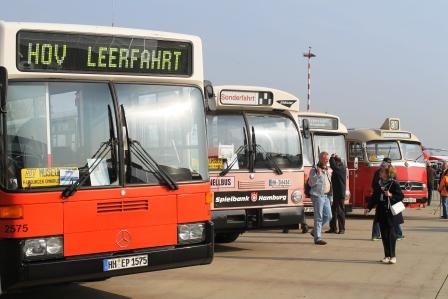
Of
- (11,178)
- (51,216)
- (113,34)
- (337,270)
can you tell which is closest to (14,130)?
(11,178)

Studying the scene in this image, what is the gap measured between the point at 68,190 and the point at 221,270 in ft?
12.9

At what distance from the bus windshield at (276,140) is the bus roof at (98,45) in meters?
3.90

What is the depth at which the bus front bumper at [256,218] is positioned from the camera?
10.3 m

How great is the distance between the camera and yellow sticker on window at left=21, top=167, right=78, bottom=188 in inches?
230

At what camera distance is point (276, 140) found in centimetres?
1122

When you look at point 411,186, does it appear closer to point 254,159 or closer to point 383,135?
point 383,135

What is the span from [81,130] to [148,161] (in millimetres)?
768

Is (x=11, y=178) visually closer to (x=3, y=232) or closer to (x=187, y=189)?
(x=3, y=232)

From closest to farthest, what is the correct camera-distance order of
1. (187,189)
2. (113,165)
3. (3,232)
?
(3,232) → (113,165) → (187,189)

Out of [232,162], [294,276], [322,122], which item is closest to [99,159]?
[294,276]

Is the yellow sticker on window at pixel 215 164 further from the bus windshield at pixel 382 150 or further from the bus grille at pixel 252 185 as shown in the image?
the bus windshield at pixel 382 150

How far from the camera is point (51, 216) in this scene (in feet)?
19.4

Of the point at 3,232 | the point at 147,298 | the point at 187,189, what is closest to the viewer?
the point at 3,232

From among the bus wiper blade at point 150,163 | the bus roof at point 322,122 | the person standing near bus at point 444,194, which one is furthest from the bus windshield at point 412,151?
the bus wiper blade at point 150,163
